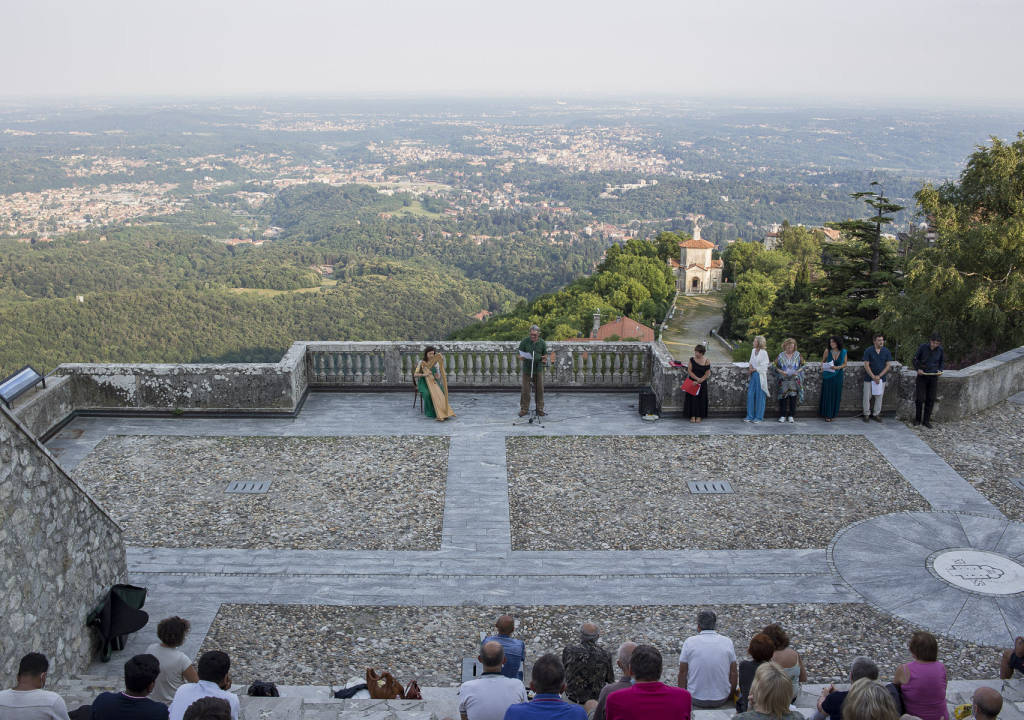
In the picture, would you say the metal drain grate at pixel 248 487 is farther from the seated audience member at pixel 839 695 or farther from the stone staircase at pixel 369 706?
the seated audience member at pixel 839 695

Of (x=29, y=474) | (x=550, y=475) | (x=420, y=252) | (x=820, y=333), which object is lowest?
(x=420, y=252)

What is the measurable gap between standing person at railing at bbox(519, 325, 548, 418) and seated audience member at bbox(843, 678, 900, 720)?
326 inches

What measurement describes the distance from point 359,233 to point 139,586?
590 ft

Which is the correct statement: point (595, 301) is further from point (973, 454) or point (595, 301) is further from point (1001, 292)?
point (973, 454)

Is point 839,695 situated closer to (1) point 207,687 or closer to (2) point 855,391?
(1) point 207,687

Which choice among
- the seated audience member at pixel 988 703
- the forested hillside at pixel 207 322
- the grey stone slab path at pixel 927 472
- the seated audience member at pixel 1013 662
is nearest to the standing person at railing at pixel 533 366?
the grey stone slab path at pixel 927 472

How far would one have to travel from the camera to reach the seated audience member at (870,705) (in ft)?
14.8

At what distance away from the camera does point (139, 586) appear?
8031 millimetres

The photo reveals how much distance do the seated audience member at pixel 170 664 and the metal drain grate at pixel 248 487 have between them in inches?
176

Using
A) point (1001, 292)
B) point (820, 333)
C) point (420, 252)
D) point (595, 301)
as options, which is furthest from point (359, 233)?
point (1001, 292)

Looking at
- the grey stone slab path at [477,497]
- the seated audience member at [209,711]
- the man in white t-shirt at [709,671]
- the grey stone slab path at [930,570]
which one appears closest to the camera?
the seated audience member at [209,711]

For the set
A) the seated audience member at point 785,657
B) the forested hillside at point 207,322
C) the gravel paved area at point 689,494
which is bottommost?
the forested hillside at point 207,322

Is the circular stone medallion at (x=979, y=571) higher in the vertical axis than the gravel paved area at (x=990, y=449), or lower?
lower

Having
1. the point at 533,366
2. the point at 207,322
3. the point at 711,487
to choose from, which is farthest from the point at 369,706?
the point at 207,322
